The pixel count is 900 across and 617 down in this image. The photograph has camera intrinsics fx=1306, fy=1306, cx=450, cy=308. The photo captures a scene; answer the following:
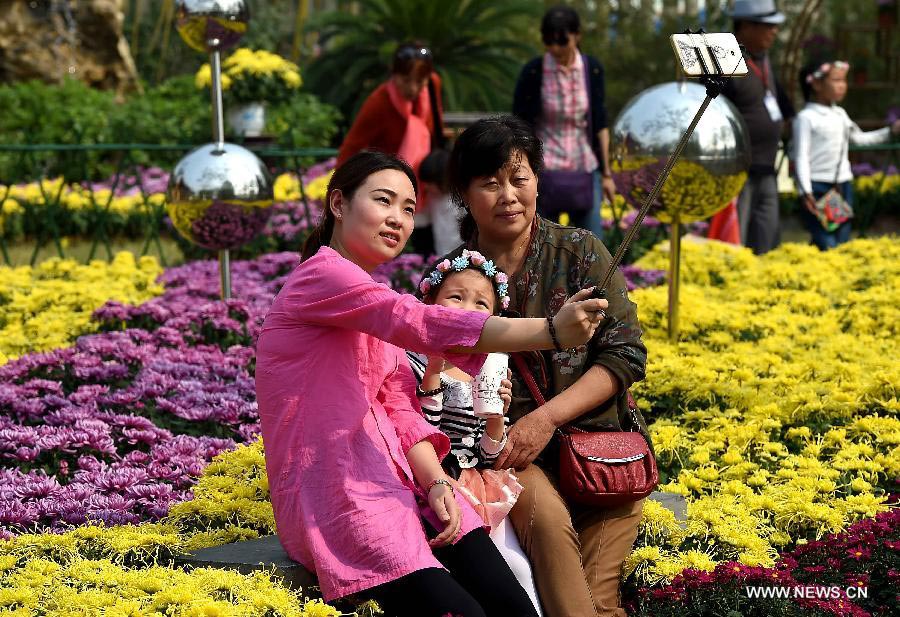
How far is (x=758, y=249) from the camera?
803 cm

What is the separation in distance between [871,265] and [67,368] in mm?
4274

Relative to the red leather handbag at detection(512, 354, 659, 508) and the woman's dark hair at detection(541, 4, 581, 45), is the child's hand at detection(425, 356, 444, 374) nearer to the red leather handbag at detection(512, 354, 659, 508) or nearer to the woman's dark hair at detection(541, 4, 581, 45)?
the red leather handbag at detection(512, 354, 659, 508)

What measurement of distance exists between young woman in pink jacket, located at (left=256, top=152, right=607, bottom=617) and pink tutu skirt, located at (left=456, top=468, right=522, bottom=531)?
0.12 m

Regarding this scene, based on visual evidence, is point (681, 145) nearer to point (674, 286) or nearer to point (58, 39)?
point (674, 286)

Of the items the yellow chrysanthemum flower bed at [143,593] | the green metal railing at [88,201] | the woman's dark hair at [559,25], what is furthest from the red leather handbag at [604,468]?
the green metal railing at [88,201]

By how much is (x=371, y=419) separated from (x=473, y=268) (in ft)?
1.73

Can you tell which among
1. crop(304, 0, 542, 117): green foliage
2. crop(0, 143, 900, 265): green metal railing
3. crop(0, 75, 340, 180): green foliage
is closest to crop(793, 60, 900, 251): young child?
crop(0, 143, 900, 265): green metal railing

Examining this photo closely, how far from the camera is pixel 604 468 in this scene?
3.46 metres

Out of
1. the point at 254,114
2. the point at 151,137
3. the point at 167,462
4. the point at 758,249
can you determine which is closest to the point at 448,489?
→ the point at 167,462

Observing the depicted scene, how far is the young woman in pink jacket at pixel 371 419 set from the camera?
2969 mm

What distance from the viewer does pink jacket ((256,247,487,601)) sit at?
299cm

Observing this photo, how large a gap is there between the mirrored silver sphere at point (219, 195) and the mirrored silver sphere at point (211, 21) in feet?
1.91

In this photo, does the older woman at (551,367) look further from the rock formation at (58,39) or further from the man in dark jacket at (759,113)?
the rock formation at (58,39)

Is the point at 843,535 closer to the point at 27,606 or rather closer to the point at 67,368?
the point at 27,606
